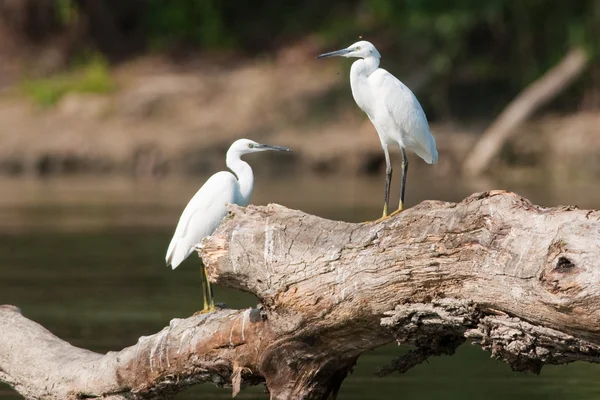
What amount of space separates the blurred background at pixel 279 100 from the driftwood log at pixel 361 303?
429 inches

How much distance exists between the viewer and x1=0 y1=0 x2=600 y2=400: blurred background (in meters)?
21.7

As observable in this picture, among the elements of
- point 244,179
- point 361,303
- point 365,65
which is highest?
point 365,65

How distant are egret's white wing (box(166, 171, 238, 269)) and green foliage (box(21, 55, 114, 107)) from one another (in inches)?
732

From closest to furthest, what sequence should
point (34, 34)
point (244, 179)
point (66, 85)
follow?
point (244, 179) → point (66, 85) → point (34, 34)

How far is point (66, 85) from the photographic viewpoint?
2608 cm

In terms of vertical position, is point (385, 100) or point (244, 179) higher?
point (385, 100)

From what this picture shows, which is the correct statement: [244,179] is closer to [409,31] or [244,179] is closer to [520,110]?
[520,110]

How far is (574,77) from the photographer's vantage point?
77.6ft

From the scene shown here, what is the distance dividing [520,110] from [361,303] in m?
17.9

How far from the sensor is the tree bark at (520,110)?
2286cm

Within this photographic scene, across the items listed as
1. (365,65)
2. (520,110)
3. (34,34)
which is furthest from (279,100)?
(365,65)

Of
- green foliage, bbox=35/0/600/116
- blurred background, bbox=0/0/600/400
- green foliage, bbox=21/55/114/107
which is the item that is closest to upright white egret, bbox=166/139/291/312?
blurred background, bbox=0/0/600/400

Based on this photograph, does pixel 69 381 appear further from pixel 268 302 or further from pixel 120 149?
pixel 120 149

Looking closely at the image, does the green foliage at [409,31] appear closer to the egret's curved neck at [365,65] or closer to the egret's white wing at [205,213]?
the egret's curved neck at [365,65]
